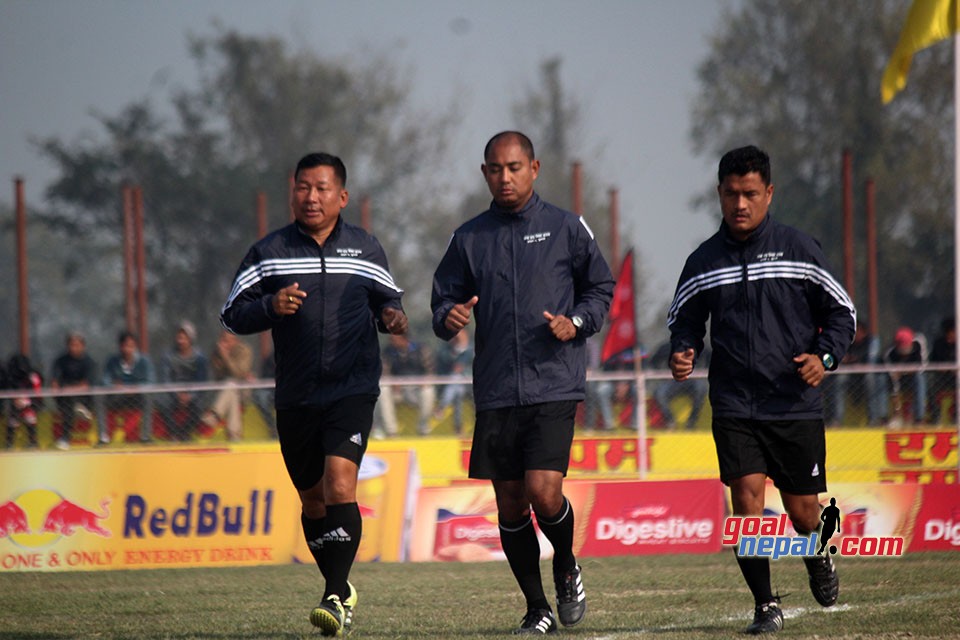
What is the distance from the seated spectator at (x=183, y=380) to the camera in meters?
15.9

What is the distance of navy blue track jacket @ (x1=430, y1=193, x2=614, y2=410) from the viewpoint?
6.69 metres

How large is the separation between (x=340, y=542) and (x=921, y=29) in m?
8.95

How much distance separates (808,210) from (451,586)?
37252mm

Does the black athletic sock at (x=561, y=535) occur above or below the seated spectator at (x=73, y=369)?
below

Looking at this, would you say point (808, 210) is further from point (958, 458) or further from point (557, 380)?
point (557, 380)

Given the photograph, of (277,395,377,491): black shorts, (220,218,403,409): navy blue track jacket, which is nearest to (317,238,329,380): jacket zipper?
(220,218,403,409): navy blue track jacket

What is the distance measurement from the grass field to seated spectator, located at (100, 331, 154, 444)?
512 centimetres

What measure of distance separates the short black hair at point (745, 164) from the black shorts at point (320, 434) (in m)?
2.22

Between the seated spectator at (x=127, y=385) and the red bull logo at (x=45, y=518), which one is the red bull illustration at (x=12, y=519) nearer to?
the red bull logo at (x=45, y=518)

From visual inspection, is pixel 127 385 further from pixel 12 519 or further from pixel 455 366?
pixel 12 519

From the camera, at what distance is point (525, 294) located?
672cm

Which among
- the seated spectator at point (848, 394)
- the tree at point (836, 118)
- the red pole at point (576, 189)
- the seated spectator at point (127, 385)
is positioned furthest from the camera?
the tree at point (836, 118)

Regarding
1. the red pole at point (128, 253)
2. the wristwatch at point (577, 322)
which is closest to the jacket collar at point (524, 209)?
the wristwatch at point (577, 322)

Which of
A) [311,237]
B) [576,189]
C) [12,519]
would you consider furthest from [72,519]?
[576,189]
